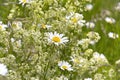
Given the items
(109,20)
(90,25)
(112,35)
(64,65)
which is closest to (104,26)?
(109,20)

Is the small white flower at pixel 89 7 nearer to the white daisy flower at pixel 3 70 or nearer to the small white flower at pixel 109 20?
the small white flower at pixel 109 20

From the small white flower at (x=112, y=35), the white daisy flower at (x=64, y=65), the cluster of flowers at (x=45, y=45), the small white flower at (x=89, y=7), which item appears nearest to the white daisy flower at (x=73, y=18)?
the cluster of flowers at (x=45, y=45)

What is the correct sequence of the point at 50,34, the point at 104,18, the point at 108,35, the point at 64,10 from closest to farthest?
the point at 50,34 → the point at 64,10 → the point at 108,35 → the point at 104,18

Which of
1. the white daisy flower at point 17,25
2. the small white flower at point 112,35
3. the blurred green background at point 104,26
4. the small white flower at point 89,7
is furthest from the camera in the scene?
the small white flower at point 89,7

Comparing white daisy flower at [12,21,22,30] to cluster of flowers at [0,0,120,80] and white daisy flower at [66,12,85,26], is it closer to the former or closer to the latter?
cluster of flowers at [0,0,120,80]

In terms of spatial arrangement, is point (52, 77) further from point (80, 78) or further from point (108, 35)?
point (108, 35)

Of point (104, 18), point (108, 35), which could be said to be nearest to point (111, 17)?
point (104, 18)

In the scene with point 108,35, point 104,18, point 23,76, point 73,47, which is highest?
point 104,18
